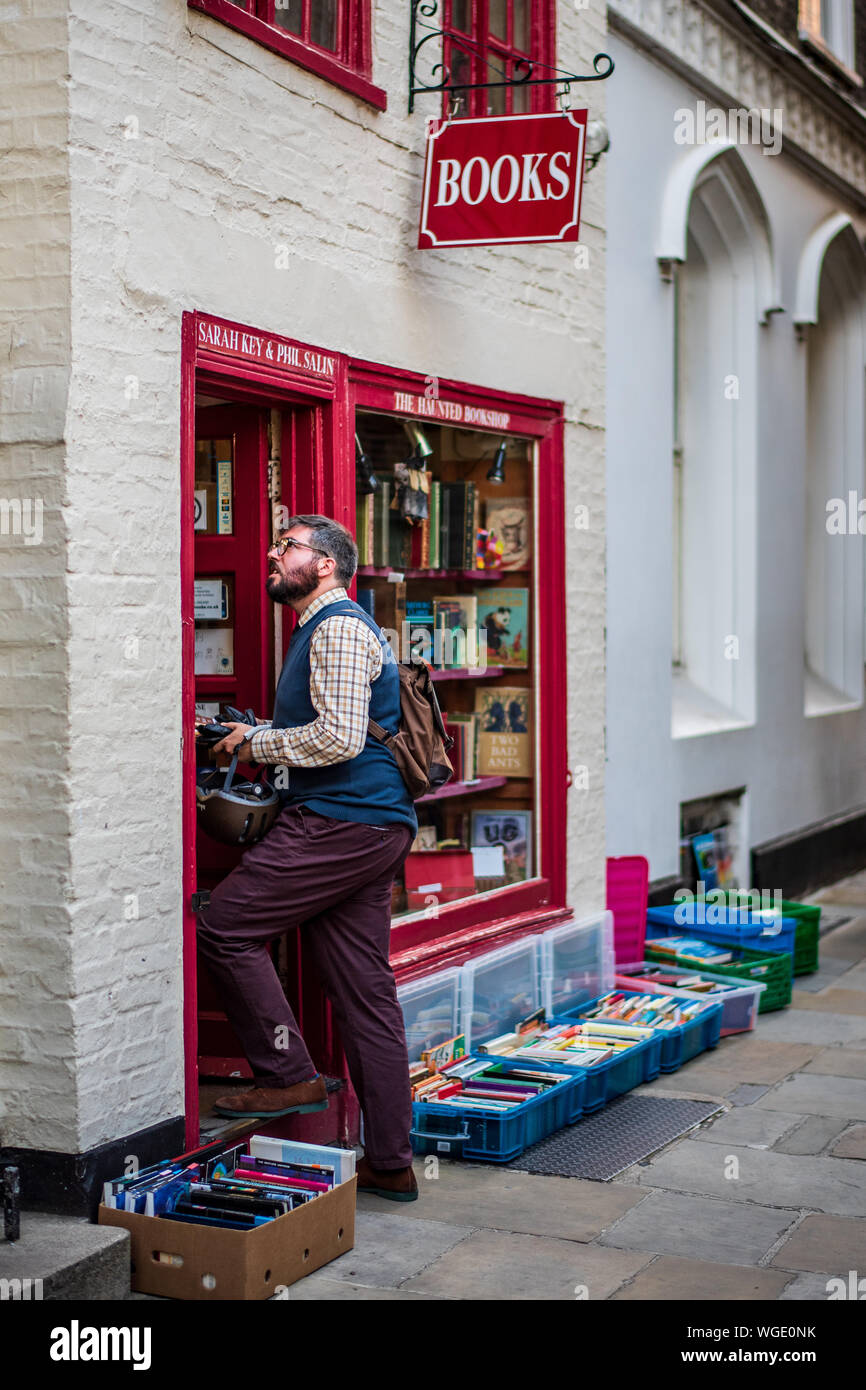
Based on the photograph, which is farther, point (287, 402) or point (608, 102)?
point (608, 102)

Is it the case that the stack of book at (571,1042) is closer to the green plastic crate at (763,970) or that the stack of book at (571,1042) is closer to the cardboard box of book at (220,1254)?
the green plastic crate at (763,970)

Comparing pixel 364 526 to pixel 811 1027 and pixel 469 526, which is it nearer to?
pixel 469 526

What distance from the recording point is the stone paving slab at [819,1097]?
6.57 meters

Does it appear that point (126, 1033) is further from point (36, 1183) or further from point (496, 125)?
point (496, 125)

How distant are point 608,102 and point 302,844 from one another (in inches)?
210

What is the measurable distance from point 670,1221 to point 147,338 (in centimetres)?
327

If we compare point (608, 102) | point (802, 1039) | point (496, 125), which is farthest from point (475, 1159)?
point (608, 102)

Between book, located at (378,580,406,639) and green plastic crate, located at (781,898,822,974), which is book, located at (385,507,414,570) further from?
green plastic crate, located at (781,898,822,974)

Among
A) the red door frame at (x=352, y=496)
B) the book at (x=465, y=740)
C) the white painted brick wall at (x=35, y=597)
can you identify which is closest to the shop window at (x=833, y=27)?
the red door frame at (x=352, y=496)

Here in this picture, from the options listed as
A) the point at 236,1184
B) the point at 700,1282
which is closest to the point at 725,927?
the point at 700,1282

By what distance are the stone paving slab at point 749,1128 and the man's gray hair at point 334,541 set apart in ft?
8.50

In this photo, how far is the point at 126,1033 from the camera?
16.0 ft

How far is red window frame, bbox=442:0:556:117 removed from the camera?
698 centimetres

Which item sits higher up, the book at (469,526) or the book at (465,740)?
the book at (469,526)
